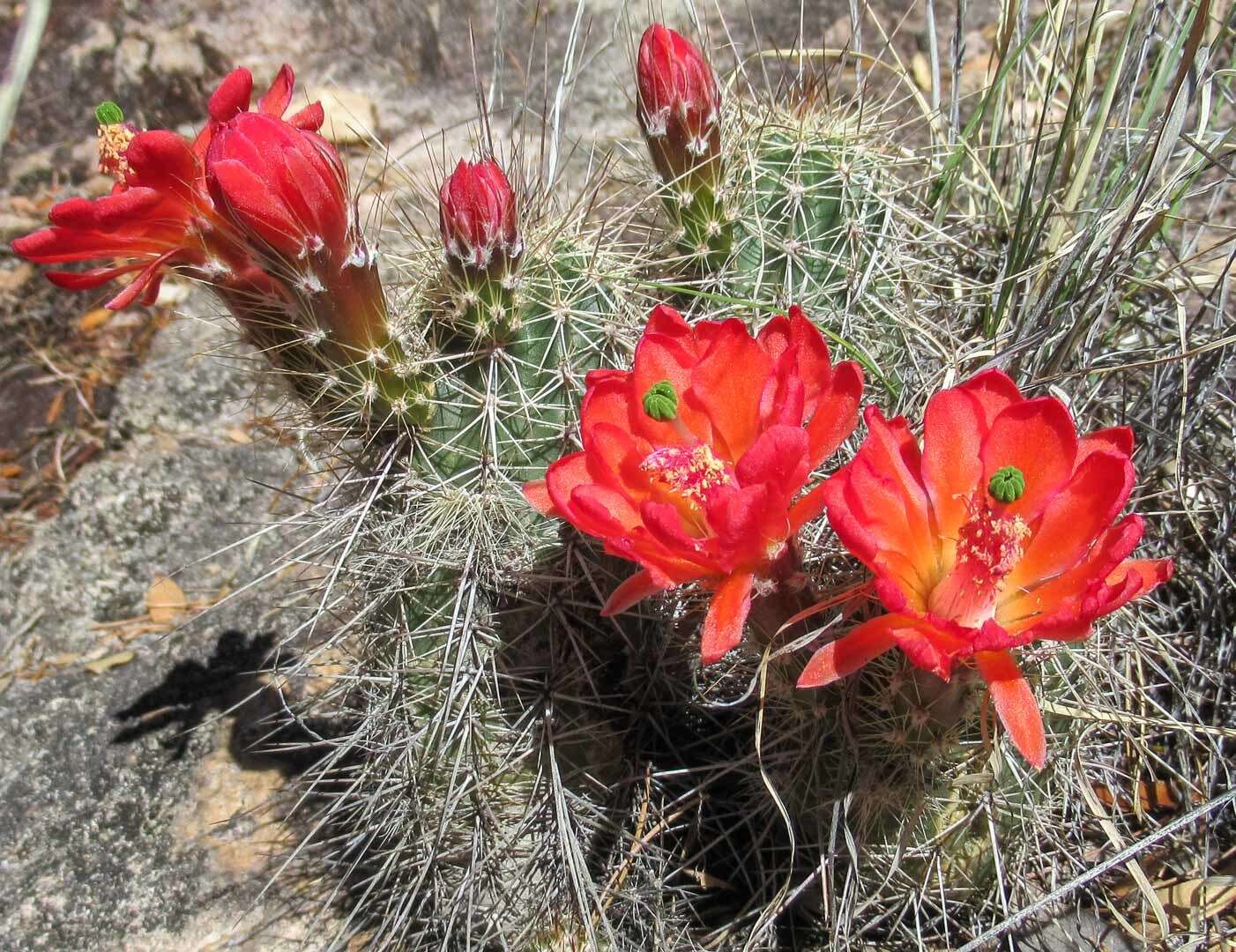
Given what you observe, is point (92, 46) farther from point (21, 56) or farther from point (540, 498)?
point (21, 56)

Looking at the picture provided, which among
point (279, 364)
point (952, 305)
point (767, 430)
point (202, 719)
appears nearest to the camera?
point (767, 430)

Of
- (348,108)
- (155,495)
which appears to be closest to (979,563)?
(155,495)

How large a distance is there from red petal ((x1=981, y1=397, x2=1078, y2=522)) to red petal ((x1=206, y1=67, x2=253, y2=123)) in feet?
3.72

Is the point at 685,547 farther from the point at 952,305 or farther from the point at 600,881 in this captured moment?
the point at 952,305

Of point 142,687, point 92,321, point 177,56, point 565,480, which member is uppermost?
point 177,56

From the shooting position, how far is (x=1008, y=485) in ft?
3.92

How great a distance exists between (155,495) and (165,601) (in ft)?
1.02

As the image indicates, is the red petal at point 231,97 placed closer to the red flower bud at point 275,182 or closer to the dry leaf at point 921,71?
the red flower bud at point 275,182

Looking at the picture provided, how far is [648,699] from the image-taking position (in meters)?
1.92

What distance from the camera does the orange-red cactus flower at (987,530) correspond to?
117 cm

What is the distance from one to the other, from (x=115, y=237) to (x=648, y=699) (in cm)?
115

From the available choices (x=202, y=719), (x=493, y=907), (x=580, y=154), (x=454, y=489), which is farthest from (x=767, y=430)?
(x=580, y=154)

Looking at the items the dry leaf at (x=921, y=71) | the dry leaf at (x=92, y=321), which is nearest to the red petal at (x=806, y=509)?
the dry leaf at (x=921, y=71)

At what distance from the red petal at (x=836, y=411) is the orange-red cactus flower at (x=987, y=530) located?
0.12 feet
